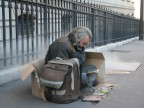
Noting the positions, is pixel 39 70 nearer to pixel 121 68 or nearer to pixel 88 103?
pixel 88 103

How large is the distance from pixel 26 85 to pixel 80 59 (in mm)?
1393

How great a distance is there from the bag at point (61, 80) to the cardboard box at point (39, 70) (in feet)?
0.50

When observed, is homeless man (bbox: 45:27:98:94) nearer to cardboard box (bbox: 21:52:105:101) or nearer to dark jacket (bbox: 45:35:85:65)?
dark jacket (bbox: 45:35:85:65)

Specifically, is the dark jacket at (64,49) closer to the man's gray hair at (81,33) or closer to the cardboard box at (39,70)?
the man's gray hair at (81,33)

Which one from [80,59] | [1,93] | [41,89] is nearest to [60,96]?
[41,89]

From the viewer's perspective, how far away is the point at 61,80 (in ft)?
15.1

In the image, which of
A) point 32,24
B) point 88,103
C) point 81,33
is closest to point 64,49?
point 81,33

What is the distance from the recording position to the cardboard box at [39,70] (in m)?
4.89

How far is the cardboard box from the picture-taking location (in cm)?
489

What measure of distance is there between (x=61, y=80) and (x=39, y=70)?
66 centimetres

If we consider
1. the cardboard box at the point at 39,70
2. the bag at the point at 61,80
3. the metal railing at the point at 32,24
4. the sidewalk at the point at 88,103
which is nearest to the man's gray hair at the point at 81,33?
the bag at the point at 61,80

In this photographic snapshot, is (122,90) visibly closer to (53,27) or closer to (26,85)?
(26,85)

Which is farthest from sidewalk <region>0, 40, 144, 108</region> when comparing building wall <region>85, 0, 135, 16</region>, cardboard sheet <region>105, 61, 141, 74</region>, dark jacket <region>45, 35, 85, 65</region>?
building wall <region>85, 0, 135, 16</region>

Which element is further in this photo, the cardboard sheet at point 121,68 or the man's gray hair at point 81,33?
the cardboard sheet at point 121,68
